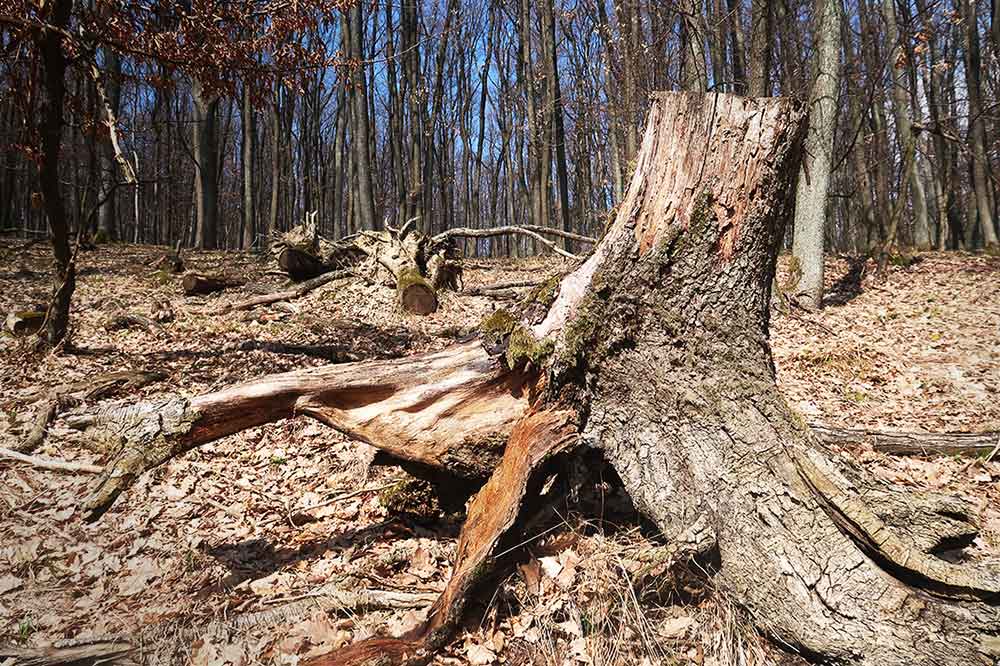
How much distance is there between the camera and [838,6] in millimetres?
9266

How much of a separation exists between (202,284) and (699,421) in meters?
8.63

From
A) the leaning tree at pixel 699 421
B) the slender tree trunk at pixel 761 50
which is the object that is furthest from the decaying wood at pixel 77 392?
the slender tree trunk at pixel 761 50

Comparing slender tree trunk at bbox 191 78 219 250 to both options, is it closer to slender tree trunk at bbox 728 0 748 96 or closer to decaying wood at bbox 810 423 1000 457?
slender tree trunk at bbox 728 0 748 96

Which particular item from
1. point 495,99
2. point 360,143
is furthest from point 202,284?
point 495,99

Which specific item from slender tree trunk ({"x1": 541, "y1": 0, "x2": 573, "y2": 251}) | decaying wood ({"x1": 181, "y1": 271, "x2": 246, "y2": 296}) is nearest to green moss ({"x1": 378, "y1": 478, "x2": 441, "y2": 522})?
decaying wood ({"x1": 181, "y1": 271, "x2": 246, "y2": 296})

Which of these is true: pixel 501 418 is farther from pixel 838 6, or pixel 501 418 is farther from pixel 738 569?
pixel 838 6

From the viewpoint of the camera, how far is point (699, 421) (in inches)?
117

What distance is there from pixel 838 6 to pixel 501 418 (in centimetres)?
979

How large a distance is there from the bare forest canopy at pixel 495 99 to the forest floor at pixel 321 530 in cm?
209

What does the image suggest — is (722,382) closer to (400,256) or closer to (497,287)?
(400,256)

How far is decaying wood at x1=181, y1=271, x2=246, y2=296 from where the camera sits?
30.3ft

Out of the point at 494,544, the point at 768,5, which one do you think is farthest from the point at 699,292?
the point at 768,5

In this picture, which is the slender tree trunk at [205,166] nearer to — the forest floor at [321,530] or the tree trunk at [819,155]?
the forest floor at [321,530]

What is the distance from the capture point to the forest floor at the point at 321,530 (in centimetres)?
286
